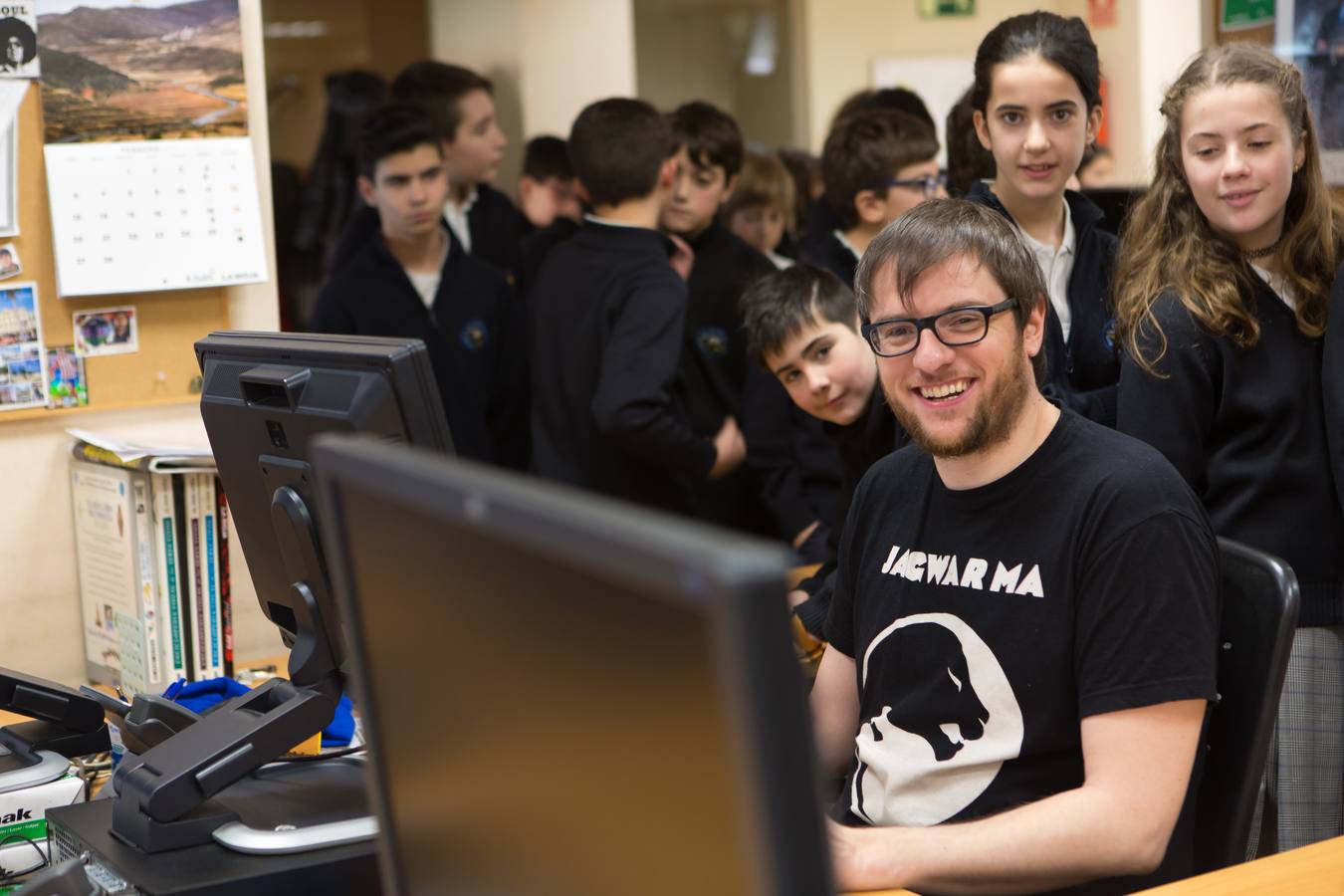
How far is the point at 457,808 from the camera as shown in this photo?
87cm

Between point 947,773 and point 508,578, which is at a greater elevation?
point 508,578

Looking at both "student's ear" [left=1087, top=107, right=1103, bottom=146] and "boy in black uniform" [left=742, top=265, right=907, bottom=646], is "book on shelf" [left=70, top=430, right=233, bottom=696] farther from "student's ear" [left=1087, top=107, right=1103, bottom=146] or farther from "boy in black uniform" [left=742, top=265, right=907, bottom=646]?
"student's ear" [left=1087, top=107, right=1103, bottom=146]

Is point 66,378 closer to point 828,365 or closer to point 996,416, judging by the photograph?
point 828,365

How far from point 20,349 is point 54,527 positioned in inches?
12.4

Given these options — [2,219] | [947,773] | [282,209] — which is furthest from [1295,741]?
[282,209]

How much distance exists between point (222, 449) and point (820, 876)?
1.20 m

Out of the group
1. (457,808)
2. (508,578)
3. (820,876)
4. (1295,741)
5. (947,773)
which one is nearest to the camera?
(820,876)

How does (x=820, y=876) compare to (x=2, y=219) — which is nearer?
(x=820, y=876)

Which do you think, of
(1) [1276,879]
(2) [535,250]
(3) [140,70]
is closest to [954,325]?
(1) [1276,879]

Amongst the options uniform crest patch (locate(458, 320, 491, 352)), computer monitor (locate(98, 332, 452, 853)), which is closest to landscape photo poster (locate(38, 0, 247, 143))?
uniform crest patch (locate(458, 320, 491, 352))

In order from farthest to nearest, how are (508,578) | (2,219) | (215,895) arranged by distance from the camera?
(2,219) < (215,895) < (508,578)

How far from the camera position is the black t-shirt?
4.62ft

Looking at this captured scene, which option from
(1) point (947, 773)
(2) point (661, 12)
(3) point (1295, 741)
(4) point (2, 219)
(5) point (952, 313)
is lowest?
(3) point (1295, 741)

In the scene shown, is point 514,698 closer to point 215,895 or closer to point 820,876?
point 820,876
